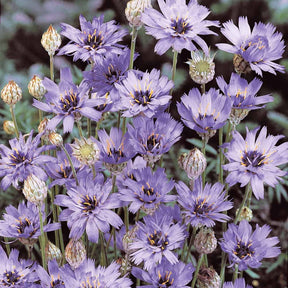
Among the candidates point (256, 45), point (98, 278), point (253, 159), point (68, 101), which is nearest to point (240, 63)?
point (256, 45)

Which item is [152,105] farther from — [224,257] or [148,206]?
[224,257]

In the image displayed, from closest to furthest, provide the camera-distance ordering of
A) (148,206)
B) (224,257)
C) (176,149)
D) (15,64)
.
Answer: (148,206)
(224,257)
(176,149)
(15,64)

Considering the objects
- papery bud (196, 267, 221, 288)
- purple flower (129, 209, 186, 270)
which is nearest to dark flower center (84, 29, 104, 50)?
purple flower (129, 209, 186, 270)

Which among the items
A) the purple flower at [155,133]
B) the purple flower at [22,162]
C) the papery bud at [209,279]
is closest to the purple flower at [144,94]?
the purple flower at [155,133]

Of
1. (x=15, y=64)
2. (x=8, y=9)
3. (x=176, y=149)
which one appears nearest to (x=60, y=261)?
(x=176, y=149)

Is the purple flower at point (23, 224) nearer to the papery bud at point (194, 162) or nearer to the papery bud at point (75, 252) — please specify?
the papery bud at point (75, 252)

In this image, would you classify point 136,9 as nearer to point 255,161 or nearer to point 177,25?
point 177,25
